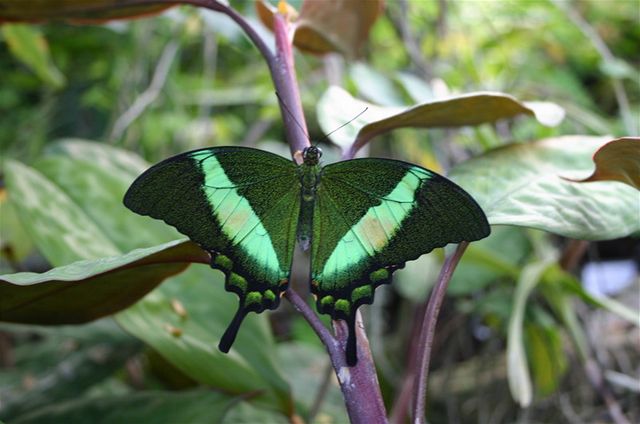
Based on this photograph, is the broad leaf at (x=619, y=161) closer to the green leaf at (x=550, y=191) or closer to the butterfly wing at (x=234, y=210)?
the green leaf at (x=550, y=191)

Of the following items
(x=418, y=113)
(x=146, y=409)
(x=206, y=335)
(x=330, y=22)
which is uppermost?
(x=330, y=22)

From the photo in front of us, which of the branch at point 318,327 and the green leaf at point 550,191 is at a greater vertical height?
the green leaf at point 550,191

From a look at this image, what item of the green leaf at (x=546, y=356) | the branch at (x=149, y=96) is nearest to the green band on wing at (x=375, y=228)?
the green leaf at (x=546, y=356)

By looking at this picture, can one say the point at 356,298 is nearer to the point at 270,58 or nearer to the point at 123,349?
the point at 270,58

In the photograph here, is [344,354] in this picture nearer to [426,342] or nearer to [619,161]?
[426,342]

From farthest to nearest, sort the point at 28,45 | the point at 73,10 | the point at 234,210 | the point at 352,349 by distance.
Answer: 1. the point at 28,45
2. the point at 73,10
3. the point at 234,210
4. the point at 352,349

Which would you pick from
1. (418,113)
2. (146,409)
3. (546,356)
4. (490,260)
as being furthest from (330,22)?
(546,356)

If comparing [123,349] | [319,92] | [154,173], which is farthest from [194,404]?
[319,92]
